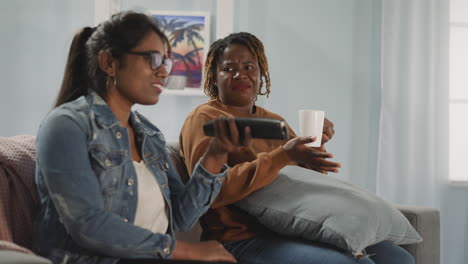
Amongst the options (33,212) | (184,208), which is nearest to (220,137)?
(184,208)

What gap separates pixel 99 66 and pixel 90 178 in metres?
0.31

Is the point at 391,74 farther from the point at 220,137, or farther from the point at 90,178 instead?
the point at 90,178

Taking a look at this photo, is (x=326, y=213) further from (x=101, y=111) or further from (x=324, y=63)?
(x=324, y=63)

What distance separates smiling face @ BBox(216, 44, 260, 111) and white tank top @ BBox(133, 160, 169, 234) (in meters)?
0.60

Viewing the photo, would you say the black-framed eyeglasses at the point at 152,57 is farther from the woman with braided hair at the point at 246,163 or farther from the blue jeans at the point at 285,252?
the blue jeans at the point at 285,252

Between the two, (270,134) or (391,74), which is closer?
(270,134)

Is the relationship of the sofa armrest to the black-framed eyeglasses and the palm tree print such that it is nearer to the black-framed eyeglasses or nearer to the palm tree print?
the black-framed eyeglasses

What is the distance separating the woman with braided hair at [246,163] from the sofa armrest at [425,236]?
164 millimetres

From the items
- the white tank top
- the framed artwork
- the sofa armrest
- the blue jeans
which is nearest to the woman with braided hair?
the blue jeans

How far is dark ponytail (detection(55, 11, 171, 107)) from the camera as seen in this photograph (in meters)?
1.24

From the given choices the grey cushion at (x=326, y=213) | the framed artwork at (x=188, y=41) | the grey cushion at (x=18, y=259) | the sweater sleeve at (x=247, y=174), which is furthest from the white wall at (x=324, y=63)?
the grey cushion at (x=18, y=259)

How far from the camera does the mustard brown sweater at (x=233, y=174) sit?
1560 millimetres

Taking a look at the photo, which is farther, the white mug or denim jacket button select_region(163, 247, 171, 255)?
the white mug

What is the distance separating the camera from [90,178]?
110cm
